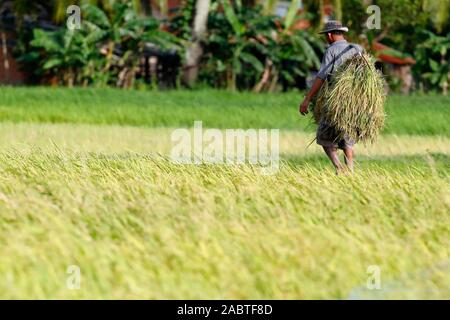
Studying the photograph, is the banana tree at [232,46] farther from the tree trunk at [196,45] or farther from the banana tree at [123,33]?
the banana tree at [123,33]

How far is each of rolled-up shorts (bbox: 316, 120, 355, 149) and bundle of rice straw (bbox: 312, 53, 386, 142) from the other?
0.06 metres

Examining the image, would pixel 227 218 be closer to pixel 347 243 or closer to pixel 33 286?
pixel 347 243

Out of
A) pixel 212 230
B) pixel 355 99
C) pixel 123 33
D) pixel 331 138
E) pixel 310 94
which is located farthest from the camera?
pixel 123 33

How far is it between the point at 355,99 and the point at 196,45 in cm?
2235

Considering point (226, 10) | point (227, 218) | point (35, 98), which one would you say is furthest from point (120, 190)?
point (226, 10)

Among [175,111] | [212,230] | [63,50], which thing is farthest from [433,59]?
[212,230]

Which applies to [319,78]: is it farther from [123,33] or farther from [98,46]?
[98,46]

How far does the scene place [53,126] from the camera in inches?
696

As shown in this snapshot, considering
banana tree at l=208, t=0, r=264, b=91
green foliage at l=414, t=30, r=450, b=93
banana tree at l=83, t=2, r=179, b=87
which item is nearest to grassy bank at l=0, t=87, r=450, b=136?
banana tree at l=83, t=2, r=179, b=87

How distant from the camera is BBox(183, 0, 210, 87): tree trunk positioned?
30859mm

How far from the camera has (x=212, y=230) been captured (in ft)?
20.9

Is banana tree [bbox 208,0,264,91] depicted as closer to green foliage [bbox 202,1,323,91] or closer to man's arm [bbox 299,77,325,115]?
green foliage [bbox 202,1,323,91]

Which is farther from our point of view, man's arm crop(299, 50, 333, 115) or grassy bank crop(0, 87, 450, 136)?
grassy bank crop(0, 87, 450, 136)
